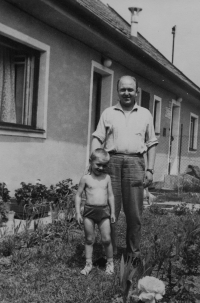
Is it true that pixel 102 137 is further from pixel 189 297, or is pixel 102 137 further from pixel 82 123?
pixel 82 123

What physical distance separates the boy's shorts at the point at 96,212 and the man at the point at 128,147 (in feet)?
0.96

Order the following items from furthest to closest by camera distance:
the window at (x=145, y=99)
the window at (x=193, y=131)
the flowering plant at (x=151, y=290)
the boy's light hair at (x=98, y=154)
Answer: the window at (x=193, y=131), the window at (x=145, y=99), the boy's light hair at (x=98, y=154), the flowering plant at (x=151, y=290)

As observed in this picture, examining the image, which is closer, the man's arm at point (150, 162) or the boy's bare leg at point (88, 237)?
the boy's bare leg at point (88, 237)

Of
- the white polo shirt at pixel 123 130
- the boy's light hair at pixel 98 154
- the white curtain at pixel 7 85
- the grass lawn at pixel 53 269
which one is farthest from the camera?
the white curtain at pixel 7 85

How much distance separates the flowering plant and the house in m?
4.71

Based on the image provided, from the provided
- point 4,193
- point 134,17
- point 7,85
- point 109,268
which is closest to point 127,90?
point 109,268

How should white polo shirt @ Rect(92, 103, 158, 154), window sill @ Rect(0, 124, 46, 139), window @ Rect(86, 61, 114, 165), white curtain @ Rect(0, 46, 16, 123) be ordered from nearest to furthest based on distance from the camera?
white polo shirt @ Rect(92, 103, 158, 154) → window sill @ Rect(0, 124, 46, 139) → white curtain @ Rect(0, 46, 16, 123) → window @ Rect(86, 61, 114, 165)

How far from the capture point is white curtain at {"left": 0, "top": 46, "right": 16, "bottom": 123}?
23.6 ft

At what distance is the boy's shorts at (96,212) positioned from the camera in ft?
13.2

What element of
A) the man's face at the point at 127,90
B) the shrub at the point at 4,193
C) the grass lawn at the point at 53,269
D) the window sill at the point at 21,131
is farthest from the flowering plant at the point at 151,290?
the window sill at the point at 21,131

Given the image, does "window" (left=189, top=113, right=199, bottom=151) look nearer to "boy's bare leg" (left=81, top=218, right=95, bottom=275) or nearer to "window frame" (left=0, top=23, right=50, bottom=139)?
"window frame" (left=0, top=23, right=50, bottom=139)

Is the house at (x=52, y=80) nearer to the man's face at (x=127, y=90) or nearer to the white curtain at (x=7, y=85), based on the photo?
the white curtain at (x=7, y=85)

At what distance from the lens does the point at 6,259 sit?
170 inches

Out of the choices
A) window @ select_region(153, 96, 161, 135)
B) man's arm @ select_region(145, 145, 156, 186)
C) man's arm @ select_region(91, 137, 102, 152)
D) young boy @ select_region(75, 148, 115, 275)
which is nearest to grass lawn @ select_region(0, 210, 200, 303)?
young boy @ select_region(75, 148, 115, 275)
